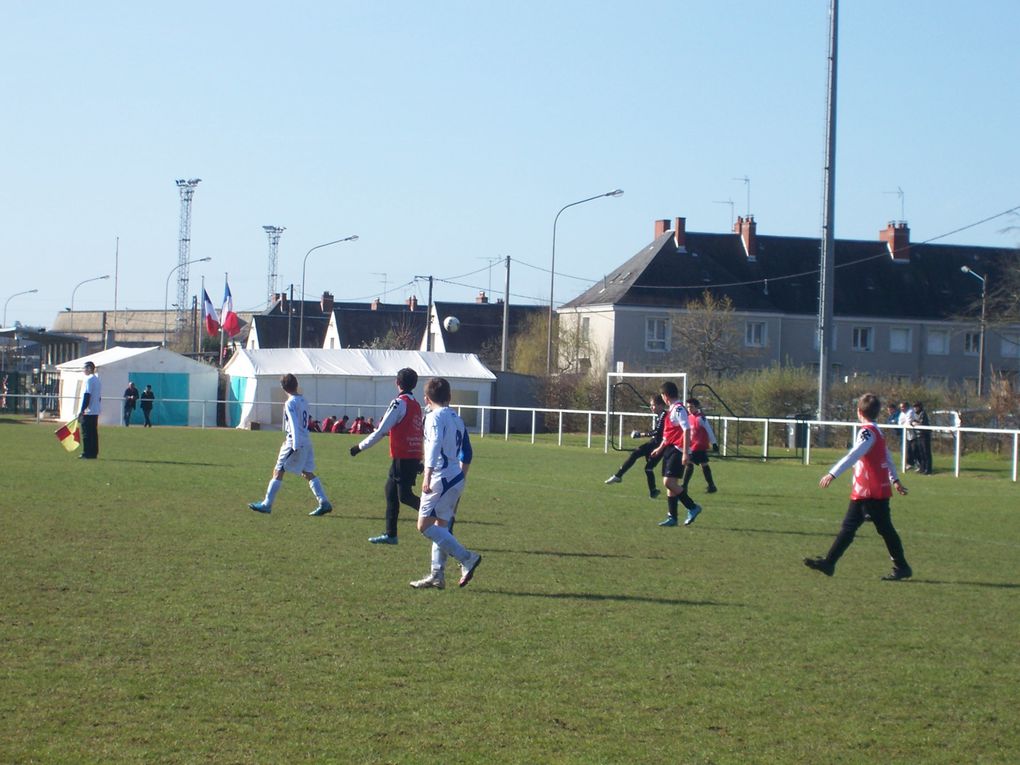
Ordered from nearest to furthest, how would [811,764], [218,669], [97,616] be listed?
1. [811,764]
2. [218,669]
3. [97,616]

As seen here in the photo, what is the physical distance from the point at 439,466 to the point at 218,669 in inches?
118

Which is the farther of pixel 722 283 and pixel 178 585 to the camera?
pixel 722 283

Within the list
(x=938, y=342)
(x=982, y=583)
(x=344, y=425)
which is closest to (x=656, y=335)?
(x=938, y=342)

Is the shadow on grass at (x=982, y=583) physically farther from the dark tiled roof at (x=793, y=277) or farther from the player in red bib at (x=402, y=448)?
the dark tiled roof at (x=793, y=277)

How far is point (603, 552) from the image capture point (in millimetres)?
12469

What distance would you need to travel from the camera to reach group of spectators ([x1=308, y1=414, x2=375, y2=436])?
46.2 m

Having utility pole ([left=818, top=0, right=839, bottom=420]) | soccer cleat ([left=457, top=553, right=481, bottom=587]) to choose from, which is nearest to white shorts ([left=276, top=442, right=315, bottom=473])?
soccer cleat ([left=457, top=553, right=481, bottom=587])

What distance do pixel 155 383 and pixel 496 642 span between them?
4403cm

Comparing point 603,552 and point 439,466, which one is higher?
point 439,466

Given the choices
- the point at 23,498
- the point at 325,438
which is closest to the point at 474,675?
the point at 23,498

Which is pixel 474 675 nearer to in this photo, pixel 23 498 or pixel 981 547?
pixel 981 547

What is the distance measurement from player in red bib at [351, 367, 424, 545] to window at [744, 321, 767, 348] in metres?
54.0

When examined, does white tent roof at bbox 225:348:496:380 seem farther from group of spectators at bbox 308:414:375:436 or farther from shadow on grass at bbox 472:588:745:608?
shadow on grass at bbox 472:588:745:608

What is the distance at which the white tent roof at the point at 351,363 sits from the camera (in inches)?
1976
